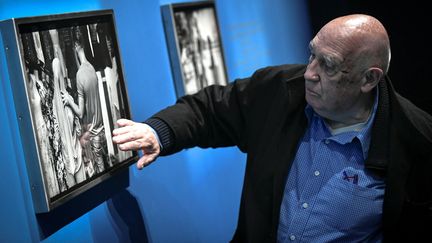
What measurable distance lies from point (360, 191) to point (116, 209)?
2.56ft

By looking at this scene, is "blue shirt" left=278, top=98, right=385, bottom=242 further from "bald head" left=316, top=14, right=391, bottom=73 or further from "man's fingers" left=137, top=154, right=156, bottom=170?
"man's fingers" left=137, top=154, right=156, bottom=170

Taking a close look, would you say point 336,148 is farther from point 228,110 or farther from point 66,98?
point 66,98

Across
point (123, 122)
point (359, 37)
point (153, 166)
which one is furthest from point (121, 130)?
point (359, 37)

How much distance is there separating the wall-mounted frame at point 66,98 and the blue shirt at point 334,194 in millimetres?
567

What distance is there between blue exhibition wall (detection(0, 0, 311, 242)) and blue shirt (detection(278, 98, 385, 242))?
0.51 meters

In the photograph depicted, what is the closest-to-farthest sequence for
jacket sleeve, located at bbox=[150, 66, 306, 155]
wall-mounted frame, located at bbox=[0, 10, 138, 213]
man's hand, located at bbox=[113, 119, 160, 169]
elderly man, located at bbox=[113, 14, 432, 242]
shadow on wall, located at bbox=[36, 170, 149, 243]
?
wall-mounted frame, located at bbox=[0, 10, 138, 213] < shadow on wall, located at bbox=[36, 170, 149, 243] < man's hand, located at bbox=[113, 119, 160, 169] < elderly man, located at bbox=[113, 14, 432, 242] < jacket sleeve, located at bbox=[150, 66, 306, 155]

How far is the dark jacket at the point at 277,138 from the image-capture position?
6.36 feet

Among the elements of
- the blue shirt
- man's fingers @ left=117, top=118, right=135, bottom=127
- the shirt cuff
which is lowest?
the blue shirt

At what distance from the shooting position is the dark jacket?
1.94 m

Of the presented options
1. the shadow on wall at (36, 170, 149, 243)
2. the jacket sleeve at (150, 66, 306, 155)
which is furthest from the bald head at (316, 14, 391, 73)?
the shadow on wall at (36, 170, 149, 243)

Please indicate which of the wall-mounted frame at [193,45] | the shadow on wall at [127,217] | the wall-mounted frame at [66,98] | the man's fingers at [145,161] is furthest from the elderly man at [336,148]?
the wall-mounted frame at [193,45]

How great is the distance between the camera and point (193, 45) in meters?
2.54

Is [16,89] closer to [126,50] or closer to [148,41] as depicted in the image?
[126,50]

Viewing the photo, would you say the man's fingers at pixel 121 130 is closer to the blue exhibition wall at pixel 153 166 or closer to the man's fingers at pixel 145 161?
the man's fingers at pixel 145 161
